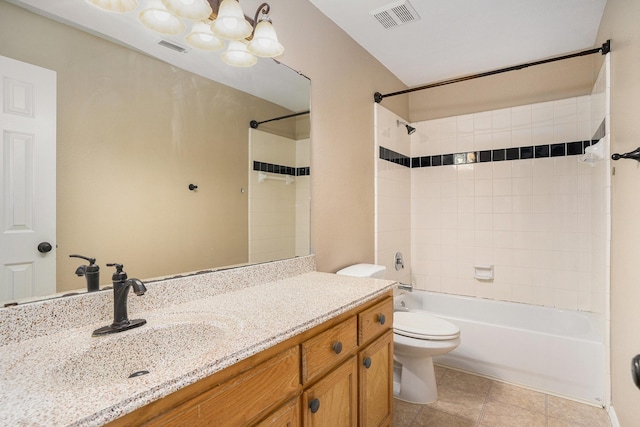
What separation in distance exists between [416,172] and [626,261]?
1.94m

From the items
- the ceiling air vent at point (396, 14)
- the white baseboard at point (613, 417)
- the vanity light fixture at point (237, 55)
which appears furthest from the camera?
the ceiling air vent at point (396, 14)

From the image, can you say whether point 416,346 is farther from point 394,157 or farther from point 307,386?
point 394,157

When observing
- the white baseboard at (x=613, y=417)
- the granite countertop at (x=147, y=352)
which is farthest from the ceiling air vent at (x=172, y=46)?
the white baseboard at (x=613, y=417)

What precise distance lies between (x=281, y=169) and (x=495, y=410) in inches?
75.8

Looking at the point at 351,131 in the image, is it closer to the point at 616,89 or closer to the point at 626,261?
the point at 616,89

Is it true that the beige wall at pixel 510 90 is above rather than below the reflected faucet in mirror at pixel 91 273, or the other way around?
above

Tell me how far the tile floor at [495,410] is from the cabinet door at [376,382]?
48cm

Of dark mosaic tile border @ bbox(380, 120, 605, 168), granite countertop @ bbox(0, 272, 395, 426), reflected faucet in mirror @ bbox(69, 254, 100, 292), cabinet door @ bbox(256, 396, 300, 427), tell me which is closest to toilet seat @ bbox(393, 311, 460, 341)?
granite countertop @ bbox(0, 272, 395, 426)

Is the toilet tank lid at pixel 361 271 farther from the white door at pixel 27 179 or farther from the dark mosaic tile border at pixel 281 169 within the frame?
the white door at pixel 27 179

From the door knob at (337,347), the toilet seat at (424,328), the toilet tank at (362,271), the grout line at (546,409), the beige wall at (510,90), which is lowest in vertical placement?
the grout line at (546,409)

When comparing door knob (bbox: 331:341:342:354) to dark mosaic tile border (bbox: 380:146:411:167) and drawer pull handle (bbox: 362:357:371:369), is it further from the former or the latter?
dark mosaic tile border (bbox: 380:146:411:167)

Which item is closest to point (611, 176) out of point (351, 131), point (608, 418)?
point (608, 418)

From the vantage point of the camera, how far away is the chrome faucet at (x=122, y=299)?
1007mm

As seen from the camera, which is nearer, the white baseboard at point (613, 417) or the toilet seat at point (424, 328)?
the white baseboard at point (613, 417)
